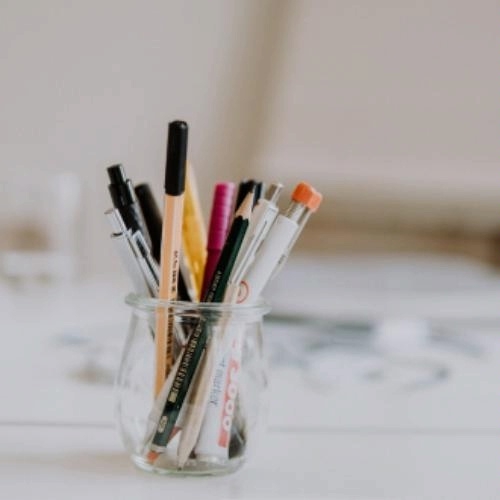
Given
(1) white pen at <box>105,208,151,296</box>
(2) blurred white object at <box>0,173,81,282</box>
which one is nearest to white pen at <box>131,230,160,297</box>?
(1) white pen at <box>105,208,151,296</box>

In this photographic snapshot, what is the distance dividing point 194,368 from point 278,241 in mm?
68

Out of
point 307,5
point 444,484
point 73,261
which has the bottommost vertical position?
point 73,261

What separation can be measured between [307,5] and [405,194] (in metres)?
0.30

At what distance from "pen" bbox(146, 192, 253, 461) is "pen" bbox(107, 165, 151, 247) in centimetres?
4

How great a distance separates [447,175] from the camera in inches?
47.5

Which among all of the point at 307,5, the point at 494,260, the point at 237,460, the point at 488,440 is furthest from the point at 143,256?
the point at 494,260

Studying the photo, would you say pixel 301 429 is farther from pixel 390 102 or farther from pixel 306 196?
pixel 390 102

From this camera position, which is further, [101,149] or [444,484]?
[101,149]

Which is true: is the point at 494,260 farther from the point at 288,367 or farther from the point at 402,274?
the point at 288,367

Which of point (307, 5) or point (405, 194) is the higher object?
point (307, 5)

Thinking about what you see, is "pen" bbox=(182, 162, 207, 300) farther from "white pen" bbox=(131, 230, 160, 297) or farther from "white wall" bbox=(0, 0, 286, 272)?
"white wall" bbox=(0, 0, 286, 272)

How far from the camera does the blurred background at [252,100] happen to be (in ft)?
3.67

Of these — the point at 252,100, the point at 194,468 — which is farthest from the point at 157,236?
the point at 252,100

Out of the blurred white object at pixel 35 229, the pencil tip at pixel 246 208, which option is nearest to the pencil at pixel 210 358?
the pencil tip at pixel 246 208
